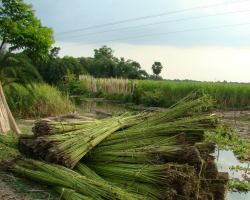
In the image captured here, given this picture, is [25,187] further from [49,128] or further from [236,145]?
[236,145]

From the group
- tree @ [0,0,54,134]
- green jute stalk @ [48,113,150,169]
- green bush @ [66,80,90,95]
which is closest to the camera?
green jute stalk @ [48,113,150,169]

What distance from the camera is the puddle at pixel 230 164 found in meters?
3.91

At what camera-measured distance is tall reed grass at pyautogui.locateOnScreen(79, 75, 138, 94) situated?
2161cm

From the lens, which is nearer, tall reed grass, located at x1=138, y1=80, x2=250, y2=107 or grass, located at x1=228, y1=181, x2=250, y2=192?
grass, located at x1=228, y1=181, x2=250, y2=192

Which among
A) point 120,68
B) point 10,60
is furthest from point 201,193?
point 120,68

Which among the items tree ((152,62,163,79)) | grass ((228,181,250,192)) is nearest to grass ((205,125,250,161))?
grass ((228,181,250,192))

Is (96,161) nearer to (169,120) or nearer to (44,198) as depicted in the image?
(44,198)

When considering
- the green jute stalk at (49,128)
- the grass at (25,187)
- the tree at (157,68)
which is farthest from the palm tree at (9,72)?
the tree at (157,68)

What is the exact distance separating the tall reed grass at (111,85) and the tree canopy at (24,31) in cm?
1316

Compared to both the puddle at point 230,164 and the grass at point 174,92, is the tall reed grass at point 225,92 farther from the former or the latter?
the puddle at point 230,164

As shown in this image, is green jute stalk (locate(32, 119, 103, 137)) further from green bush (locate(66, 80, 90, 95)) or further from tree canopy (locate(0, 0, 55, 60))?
green bush (locate(66, 80, 90, 95))

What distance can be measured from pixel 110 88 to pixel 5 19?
16067mm

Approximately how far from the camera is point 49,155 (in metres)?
2.97

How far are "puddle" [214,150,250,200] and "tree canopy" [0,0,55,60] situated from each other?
21.5 feet
